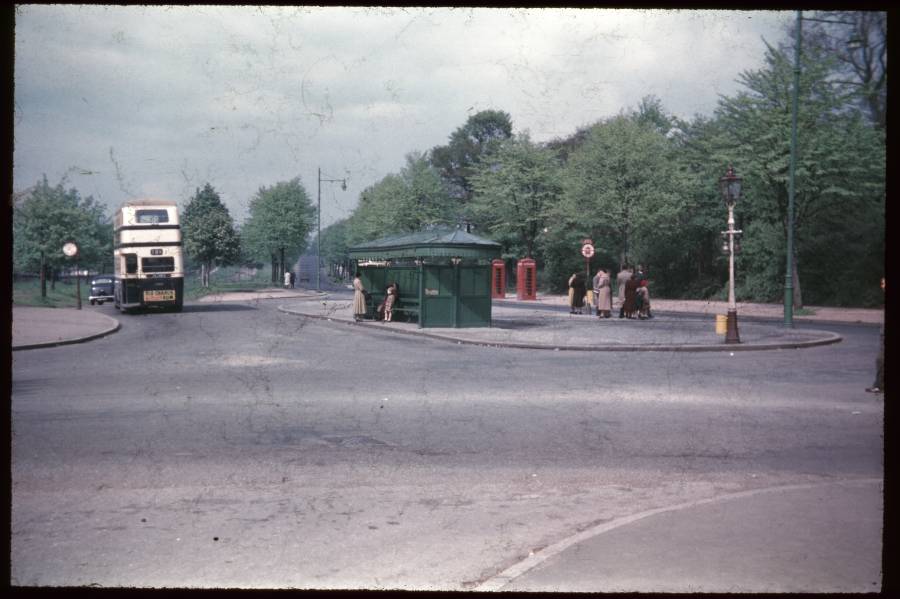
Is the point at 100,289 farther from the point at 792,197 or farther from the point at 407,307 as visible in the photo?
the point at 792,197

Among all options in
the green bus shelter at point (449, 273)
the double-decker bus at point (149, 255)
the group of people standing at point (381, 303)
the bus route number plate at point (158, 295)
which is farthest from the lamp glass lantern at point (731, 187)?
the bus route number plate at point (158, 295)

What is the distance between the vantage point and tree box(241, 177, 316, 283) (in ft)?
46.0

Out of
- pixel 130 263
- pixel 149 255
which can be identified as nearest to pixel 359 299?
pixel 149 255

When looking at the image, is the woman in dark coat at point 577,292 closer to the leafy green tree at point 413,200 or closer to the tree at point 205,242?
the leafy green tree at point 413,200

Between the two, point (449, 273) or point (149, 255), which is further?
point (149, 255)

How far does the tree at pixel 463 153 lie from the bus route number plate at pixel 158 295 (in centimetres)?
4125

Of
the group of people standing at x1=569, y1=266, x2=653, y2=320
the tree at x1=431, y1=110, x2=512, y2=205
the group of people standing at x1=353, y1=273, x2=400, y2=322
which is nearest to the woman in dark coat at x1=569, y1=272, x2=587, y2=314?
the group of people standing at x1=569, y1=266, x2=653, y2=320

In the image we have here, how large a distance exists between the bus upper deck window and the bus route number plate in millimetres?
3054

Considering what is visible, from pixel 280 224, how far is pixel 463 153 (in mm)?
56097

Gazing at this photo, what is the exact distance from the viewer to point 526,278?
46969 millimetres

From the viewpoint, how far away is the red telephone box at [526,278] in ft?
153

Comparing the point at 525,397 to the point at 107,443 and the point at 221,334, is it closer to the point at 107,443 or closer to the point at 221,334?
the point at 107,443

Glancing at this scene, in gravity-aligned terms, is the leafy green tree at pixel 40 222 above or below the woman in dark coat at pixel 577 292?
above

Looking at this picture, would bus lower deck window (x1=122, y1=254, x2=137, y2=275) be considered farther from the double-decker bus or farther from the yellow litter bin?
the yellow litter bin
